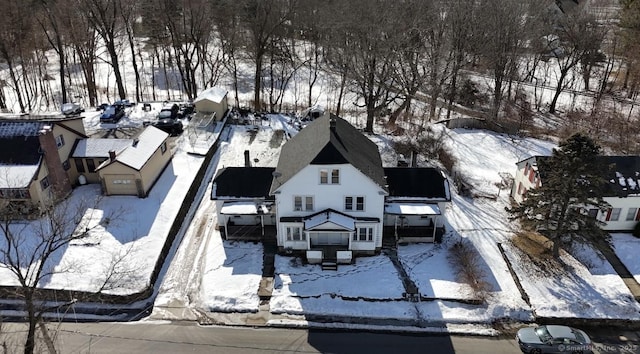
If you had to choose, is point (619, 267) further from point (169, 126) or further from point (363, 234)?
point (169, 126)

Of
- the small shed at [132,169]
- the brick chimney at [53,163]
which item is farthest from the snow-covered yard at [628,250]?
the brick chimney at [53,163]

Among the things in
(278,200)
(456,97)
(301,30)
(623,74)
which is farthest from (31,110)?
(623,74)

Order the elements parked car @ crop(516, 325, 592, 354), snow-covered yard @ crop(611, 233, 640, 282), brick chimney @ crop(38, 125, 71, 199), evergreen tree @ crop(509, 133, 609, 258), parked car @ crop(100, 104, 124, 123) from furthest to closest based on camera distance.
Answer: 1. parked car @ crop(100, 104, 124, 123)
2. brick chimney @ crop(38, 125, 71, 199)
3. snow-covered yard @ crop(611, 233, 640, 282)
4. evergreen tree @ crop(509, 133, 609, 258)
5. parked car @ crop(516, 325, 592, 354)

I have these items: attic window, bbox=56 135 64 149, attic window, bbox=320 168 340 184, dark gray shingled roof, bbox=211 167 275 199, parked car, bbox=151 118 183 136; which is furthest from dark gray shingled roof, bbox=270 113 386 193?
parked car, bbox=151 118 183 136

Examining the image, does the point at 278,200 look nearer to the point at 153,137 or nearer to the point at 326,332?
the point at 326,332

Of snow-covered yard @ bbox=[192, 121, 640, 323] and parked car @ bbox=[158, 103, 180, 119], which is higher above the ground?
parked car @ bbox=[158, 103, 180, 119]

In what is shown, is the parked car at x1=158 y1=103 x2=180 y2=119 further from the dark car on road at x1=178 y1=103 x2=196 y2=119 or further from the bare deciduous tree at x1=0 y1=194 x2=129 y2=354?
the bare deciduous tree at x1=0 y1=194 x2=129 y2=354

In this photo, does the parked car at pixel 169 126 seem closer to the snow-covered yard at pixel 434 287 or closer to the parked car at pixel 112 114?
the parked car at pixel 112 114
